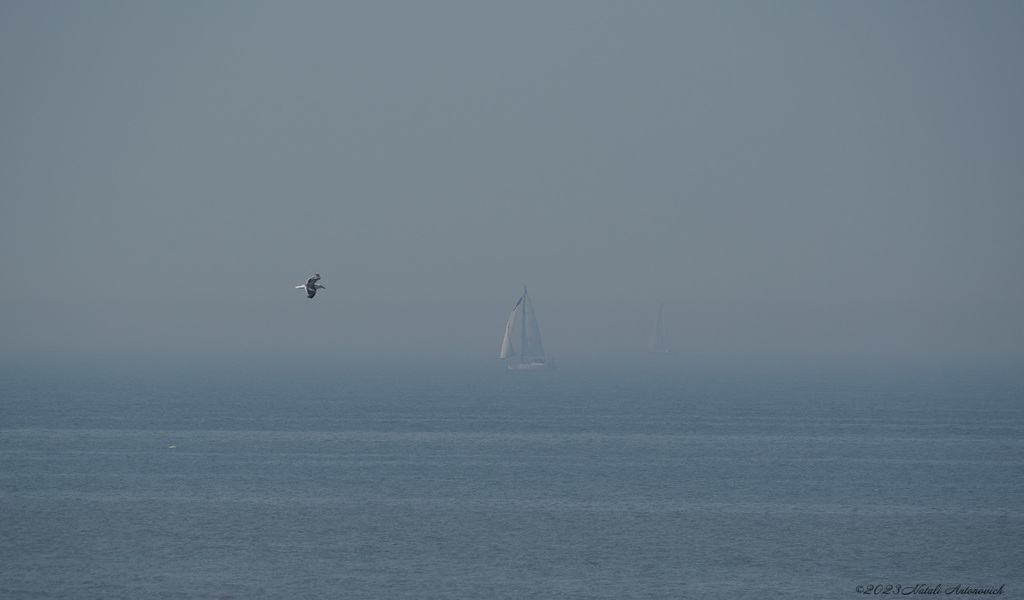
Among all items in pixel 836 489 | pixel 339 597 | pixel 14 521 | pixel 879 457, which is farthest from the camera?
pixel 879 457

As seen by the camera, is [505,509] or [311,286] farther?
[505,509]

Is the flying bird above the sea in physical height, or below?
above

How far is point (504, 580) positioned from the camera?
2360 inches

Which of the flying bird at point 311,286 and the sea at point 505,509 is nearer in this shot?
the flying bird at point 311,286

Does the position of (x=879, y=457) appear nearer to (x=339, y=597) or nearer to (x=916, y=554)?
(x=916, y=554)

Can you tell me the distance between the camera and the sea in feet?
197

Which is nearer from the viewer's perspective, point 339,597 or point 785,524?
point 339,597

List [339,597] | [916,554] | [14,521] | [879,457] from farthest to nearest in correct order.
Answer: [879,457]
[14,521]
[916,554]
[339,597]

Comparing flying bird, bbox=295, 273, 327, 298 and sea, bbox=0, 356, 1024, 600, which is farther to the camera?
sea, bbox=0, 356, 1024, 600

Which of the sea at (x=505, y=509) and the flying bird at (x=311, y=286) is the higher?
the flying bird at (x=311, y=286)

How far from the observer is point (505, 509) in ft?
259

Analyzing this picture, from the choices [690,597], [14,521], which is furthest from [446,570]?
[14,521]

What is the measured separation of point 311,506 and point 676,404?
355ft

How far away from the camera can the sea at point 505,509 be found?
6012 cm
